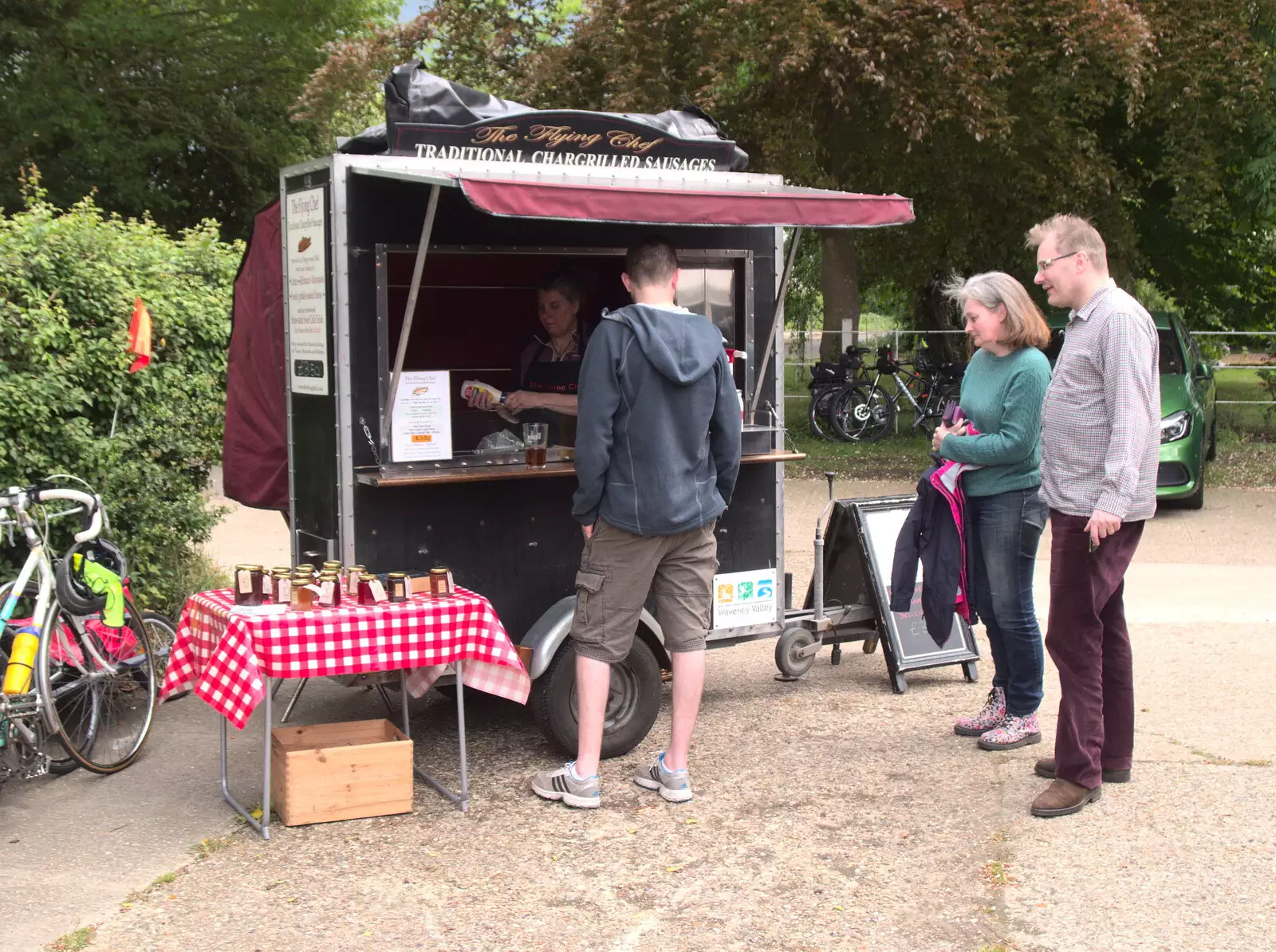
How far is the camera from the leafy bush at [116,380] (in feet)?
18.4

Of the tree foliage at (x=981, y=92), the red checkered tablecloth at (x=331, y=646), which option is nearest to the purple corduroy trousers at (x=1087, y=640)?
the red checkered tablecloth at (x=331, y=646)

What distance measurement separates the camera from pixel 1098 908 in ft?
13.5

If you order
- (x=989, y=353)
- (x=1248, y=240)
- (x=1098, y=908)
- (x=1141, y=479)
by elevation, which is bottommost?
(x=1098, y=908)

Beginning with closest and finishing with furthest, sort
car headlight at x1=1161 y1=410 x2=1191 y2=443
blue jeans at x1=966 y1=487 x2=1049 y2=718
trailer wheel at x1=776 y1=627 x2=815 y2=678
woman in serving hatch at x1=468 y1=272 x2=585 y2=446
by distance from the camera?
blue jeans at x1=966 y1=487 x2=1049 y2=718 → woman in serving hatch at x1=468 y1=272 x2=585 y2=446 → trailer wheel at x1=776 y1=627 x2=815 y2=678 → car headlight at x1=1161 y1=410 x2=1191 y2=443

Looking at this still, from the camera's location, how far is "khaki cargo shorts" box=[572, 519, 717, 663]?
192 inches

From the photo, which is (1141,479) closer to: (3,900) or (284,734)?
(284,734)

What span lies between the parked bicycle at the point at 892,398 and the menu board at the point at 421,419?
40.7ft

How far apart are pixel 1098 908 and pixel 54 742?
3.72m

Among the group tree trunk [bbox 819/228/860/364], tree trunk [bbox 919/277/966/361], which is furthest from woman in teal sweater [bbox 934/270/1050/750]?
tree trunk [bbox 919/277/966/361]

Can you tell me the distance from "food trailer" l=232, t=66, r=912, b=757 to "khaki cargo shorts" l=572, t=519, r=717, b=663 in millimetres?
473

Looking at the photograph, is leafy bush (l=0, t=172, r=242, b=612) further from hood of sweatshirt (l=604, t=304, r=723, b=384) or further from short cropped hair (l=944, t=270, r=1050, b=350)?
short cropped hair (l=944, t=270, r=1050, b=350)

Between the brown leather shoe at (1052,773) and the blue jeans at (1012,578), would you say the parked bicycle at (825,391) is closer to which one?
the blue jeans at (1012,578)

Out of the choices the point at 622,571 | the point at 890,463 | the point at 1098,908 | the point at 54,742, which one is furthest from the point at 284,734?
the point at 890,463

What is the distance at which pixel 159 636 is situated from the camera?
5.86 metres
